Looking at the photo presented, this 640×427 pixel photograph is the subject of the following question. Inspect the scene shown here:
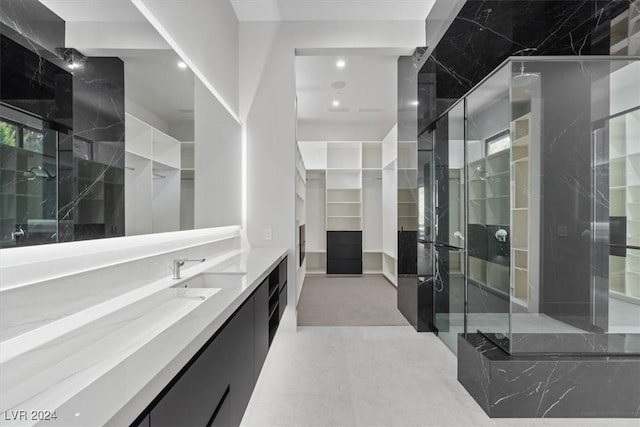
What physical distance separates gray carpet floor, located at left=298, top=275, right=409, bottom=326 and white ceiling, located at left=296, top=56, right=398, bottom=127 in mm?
3184

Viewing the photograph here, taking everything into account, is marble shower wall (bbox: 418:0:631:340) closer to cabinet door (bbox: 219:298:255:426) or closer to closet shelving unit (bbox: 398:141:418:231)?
closet shelving unit (bbox: 398:141:418:231)

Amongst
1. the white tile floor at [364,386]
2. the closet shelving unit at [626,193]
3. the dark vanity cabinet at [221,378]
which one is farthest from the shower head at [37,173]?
the closet shelving unit at [626,193]

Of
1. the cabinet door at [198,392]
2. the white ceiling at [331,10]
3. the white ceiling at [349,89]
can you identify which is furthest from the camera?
the white ceiling at [349,89]

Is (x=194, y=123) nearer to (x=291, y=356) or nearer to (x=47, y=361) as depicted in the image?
(x=47, y=361)

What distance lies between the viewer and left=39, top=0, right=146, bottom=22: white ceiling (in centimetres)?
102

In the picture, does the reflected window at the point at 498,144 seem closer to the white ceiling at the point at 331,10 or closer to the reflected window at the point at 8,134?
the white ceiling at the point at 331,10

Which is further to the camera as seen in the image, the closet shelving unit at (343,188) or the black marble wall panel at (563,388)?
the closet shelving unit at (343,188)

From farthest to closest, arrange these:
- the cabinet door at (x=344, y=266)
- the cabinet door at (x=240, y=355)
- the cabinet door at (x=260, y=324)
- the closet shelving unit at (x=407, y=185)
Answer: the cabinet door at (x=344, y=266) < the closet shelving unit at (x=407, y=185) < the cabinet door at (x=260, y=324) < the cabinet door at (x=240, y=355)

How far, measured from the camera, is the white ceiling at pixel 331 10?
3.03 meters

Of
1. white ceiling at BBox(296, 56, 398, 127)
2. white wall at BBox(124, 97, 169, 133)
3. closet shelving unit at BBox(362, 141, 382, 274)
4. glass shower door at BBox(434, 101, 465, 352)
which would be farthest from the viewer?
closet shelving unit at BBox(362, 141, 382, 274)

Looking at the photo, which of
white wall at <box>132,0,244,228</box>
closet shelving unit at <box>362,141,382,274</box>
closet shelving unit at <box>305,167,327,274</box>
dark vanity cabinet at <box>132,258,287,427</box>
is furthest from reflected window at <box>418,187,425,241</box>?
closet shelving unit at <box>305,167,327,274</box>

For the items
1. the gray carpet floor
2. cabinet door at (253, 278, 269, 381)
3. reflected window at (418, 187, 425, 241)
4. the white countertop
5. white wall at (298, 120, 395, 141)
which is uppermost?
white wall at (298, 120, 395, 141)

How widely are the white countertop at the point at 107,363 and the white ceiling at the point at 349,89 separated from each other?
3731 mm

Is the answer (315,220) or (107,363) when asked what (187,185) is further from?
(315,220)
